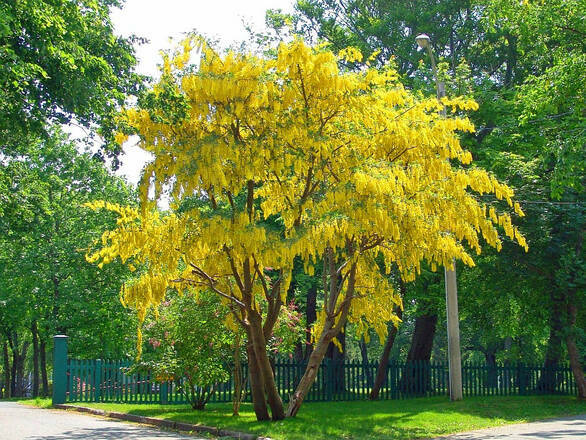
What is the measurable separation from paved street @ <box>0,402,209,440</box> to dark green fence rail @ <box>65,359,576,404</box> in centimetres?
277

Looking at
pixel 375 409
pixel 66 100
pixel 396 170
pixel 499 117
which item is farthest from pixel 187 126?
pixel 499 117

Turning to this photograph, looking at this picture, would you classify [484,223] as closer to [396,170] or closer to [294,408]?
[396,170]

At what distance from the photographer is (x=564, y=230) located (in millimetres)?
22578

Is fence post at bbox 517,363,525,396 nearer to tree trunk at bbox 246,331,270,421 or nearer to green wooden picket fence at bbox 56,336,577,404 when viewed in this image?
green wooden picket fence at bbox 56,336,577,404

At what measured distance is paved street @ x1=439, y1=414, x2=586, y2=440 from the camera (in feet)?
46.1

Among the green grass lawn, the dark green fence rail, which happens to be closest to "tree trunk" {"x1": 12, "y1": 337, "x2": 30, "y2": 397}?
the dark green fence rail

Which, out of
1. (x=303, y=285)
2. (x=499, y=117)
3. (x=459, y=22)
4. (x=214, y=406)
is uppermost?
(x=459, y=22)

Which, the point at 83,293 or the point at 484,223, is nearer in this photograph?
the point at 484,223

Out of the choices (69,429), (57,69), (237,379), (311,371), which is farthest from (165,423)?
(57,69)

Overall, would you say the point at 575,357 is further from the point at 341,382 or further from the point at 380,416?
the point at 380,416

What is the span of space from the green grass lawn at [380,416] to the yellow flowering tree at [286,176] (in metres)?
1.16

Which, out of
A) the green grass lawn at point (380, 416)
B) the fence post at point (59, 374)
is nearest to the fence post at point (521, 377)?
the green grass lawn at point (380, 416)

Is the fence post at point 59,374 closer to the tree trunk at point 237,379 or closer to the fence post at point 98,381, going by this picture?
the fence post at point 98,381

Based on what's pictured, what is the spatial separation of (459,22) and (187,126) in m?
20.7
